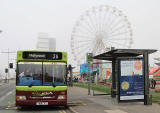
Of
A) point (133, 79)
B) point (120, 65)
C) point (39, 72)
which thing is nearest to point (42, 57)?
point (39, 72)

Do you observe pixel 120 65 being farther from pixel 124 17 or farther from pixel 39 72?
pixel 124 17

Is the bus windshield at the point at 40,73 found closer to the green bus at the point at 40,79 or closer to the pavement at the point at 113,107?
the green bus at the point at 40,79

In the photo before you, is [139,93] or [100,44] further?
[100,44]

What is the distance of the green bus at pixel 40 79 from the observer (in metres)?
11.4

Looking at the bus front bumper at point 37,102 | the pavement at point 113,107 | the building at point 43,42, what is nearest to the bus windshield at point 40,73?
the bus front bumper at point 37,102

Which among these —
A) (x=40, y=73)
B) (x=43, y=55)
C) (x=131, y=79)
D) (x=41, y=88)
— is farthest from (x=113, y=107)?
(x=43, y=55)

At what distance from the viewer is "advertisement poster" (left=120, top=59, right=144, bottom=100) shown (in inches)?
496

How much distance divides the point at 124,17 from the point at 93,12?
438 cm

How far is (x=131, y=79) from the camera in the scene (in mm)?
12656

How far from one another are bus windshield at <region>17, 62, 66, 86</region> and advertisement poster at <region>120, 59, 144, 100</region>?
3.02 meters

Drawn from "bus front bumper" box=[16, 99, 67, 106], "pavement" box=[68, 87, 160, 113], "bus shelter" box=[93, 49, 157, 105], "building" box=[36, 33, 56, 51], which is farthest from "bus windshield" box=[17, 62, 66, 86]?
"building" box=[36, 33, 56, 51]

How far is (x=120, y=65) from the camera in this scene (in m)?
12.5

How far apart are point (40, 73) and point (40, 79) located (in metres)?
0.28

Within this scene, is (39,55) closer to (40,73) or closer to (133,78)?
(40,73)
